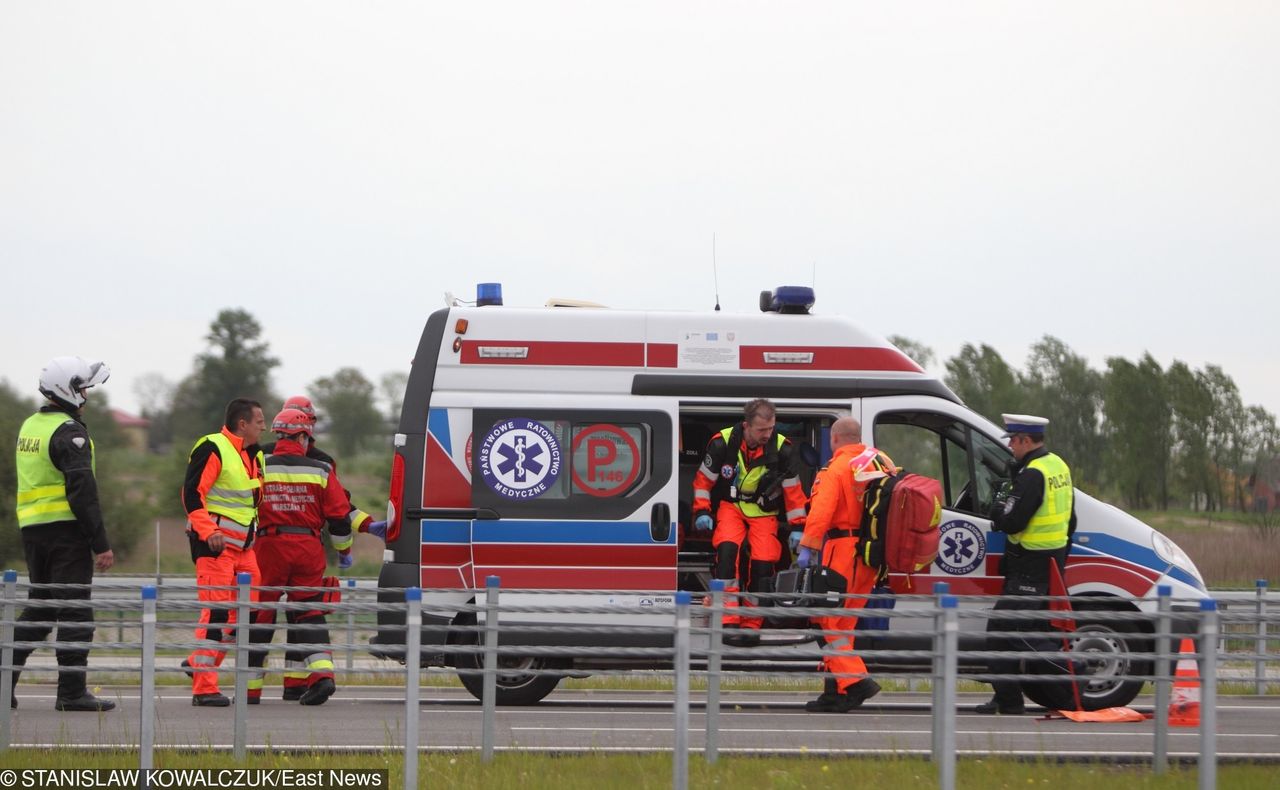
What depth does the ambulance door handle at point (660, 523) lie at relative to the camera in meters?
10.3

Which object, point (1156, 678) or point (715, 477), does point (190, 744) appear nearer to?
point (715, 477)

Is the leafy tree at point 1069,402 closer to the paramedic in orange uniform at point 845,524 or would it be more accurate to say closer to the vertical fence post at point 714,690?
the paramedic in orange uniform at point 845,524

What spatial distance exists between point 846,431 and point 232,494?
399cm

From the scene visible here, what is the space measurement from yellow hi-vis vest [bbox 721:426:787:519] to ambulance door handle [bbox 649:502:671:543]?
0.62 meters

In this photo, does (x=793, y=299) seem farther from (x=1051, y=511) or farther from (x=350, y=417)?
(x=350, y=417)

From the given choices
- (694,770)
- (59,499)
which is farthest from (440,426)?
(694,770)

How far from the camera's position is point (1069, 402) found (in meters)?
22.3

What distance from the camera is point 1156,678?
26.1 feet

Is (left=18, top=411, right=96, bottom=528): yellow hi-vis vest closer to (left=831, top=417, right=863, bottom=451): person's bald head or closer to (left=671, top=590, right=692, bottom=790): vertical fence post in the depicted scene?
(left=671, top=590, right=692, bottom=790): vertical fence post

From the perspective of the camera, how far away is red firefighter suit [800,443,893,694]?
9.63 metres

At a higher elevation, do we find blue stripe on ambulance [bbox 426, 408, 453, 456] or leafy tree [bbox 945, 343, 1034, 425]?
leafy tree [bbox 945, 343, 1034, 425]

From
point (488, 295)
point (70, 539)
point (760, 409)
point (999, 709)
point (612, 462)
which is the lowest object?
point (999, 709)

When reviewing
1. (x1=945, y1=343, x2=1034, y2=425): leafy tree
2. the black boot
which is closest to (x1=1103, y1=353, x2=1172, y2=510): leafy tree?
(x1=945, y1=343, x2=1034, y2=425): leafy tree

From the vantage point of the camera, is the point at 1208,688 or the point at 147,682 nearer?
the point at 1208,688
